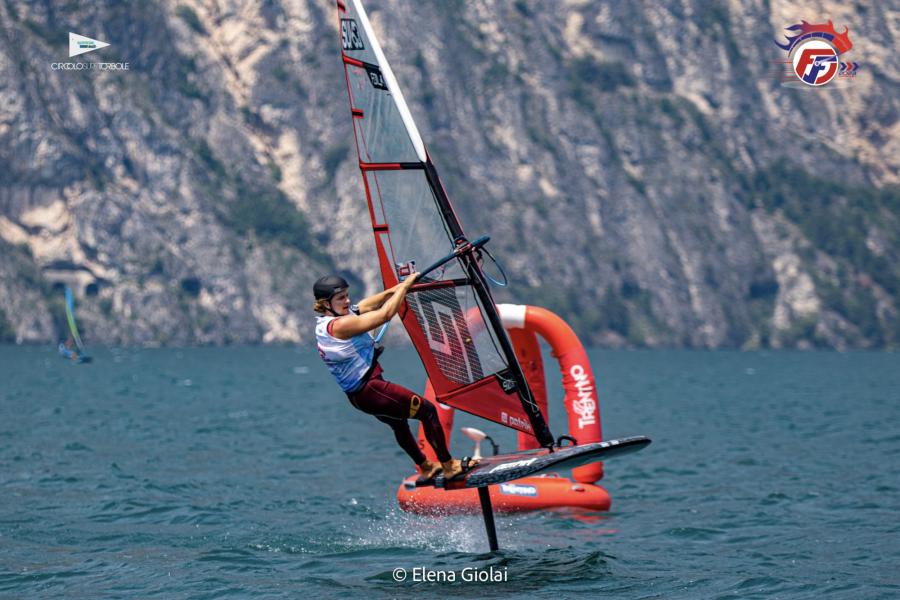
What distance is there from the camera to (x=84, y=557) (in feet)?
46.6

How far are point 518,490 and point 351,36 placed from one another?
7.59 m

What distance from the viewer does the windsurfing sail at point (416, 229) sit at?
1328 centimetres

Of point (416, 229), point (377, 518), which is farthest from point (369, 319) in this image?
point (377, 518)

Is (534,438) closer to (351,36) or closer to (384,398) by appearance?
(384,398)

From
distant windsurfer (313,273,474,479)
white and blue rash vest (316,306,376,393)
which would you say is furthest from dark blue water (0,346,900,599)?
white and blue rash vest (316,306,376,393)

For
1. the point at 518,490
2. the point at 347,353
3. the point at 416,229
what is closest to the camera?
the point at 347,353

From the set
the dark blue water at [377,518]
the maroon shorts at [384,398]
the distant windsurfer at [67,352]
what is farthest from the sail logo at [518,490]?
the distant windsurfer at [67,352]

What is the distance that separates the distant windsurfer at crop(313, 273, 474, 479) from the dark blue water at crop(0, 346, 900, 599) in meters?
1.84

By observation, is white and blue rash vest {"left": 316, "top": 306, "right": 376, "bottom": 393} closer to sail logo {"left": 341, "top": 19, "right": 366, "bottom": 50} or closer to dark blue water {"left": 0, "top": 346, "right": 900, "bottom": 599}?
dark blue water {"left": 0, "top": 346, "right": 900, "bottom": 599}

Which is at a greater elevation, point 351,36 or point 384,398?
point 351,36

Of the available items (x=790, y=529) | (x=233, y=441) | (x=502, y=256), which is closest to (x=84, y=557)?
(x=790, y=529)

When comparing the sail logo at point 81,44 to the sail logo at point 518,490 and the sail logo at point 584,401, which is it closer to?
the sail logo at point 584,401

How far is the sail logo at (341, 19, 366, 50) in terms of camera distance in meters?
13.3

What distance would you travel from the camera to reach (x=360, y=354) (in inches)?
487
